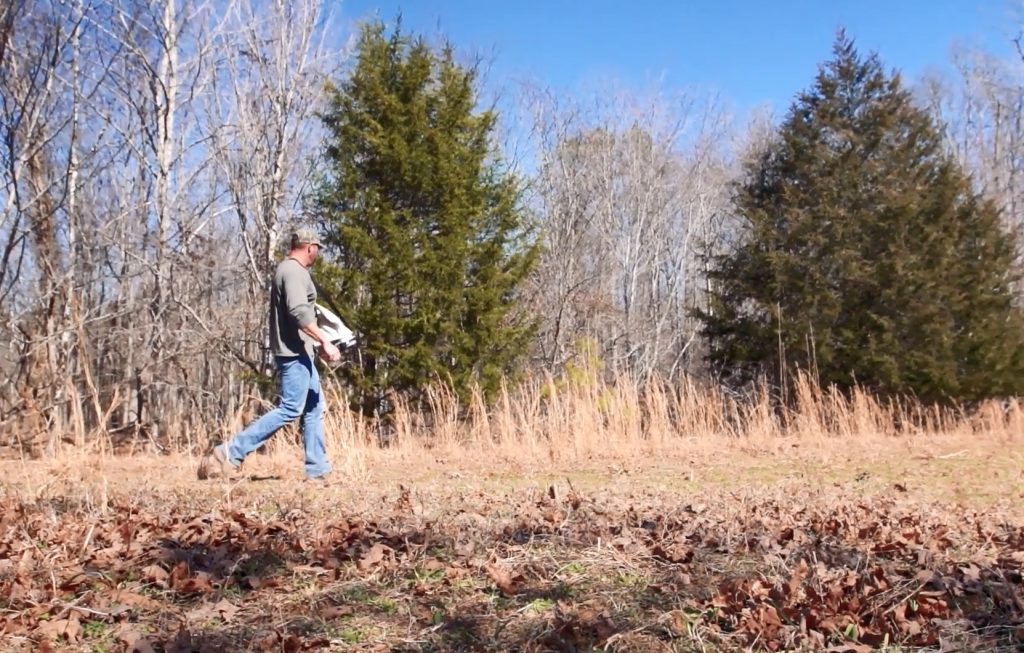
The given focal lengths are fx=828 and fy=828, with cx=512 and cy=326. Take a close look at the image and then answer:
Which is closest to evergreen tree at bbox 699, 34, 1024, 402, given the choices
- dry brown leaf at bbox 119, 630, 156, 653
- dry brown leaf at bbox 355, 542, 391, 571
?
dry brown leaf at bbox 355, 542, 391, 571

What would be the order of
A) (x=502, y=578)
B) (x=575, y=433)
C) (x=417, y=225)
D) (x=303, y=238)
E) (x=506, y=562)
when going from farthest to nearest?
(x=417, y=225) < (x=575, y=433) < (x=303, y=238) < (x=506, y=562) < (x=502, y=578)

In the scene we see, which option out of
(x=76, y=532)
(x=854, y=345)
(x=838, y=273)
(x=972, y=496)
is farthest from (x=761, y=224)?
(x=76, y=532)

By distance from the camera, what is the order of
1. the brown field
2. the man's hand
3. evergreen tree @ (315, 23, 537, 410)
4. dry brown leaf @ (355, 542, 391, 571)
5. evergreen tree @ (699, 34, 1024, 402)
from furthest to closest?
evergreen tree @ (699, 34, 1024, 402), evergreen tree @ (315, 23, 537, 410), the man's hand, dry brown leaf @ (355, 542, 391, 571), the brown field

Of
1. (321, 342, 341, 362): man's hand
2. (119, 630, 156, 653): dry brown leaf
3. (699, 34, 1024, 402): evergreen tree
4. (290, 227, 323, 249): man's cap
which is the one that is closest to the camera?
(119, 630, 156, 653): dry brown leaf

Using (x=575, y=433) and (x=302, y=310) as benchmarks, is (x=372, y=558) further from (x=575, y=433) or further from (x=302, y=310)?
(x=575, y=433)

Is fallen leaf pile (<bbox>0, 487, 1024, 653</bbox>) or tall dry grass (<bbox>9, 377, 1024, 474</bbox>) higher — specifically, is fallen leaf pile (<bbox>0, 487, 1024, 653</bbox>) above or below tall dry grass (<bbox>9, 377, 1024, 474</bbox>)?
below

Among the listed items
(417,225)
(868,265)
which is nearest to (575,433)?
(417,225)

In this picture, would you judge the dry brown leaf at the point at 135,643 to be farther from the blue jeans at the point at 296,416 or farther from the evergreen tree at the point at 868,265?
the evergreen tree at the point at 868,265

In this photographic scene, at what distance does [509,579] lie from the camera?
2.87 m

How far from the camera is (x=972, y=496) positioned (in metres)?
4.71

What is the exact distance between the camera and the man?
16.8 feet

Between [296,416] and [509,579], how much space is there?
273 cm

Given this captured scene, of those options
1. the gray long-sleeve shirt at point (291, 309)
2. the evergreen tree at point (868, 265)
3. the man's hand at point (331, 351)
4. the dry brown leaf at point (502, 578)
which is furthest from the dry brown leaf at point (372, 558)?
the evergreen tree at point (868, 265)

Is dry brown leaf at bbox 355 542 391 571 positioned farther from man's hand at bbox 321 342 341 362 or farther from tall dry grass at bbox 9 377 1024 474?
tall dry grass at bbox 9 377 1024 474
